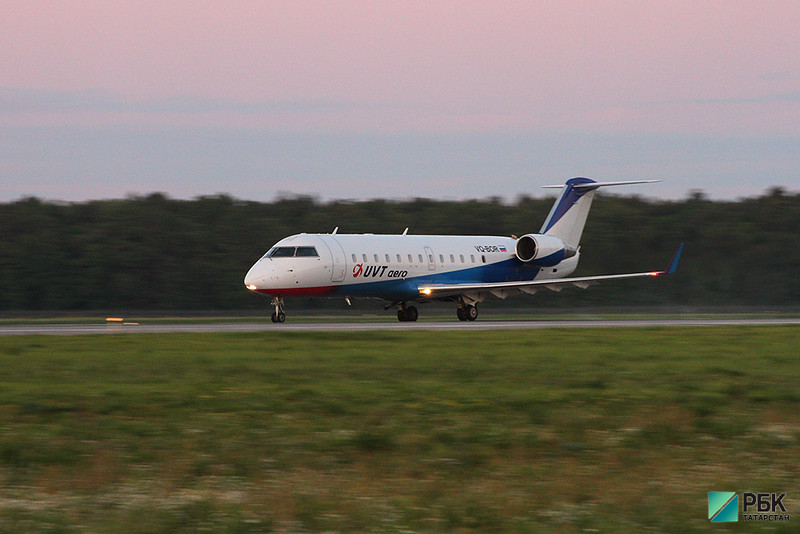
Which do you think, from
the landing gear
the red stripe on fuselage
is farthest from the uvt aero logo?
the landing gear

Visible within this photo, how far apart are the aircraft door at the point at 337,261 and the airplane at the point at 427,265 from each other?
0.03m

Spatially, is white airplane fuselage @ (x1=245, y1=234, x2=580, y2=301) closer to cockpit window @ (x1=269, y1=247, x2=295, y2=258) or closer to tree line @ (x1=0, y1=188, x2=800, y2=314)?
cockpit window @ (x1=269, y1=247, x2=295, y2=258)

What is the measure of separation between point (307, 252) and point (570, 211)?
14.3 metres

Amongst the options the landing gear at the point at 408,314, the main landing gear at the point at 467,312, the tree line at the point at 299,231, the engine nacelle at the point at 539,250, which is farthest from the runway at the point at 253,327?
the tree line at the point at 299,231

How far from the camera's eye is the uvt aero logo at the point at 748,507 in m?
9.09

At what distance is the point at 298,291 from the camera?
35.9m

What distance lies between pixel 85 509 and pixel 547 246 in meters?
35.4

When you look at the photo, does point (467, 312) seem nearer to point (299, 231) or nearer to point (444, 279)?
point (444, 279)

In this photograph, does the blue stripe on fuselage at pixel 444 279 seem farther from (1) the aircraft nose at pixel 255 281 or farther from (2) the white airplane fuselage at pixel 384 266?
(1) the aircraft nose at pixel 255 281

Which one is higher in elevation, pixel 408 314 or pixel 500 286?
pixel 500 286

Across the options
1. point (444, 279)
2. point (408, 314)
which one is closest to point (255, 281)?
point (408, 314)

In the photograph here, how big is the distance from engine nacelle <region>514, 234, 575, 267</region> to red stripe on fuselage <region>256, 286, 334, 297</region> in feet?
33.0

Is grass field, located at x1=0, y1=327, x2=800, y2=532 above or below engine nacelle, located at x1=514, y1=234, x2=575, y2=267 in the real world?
below

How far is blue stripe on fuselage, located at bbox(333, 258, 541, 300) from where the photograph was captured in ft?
124
